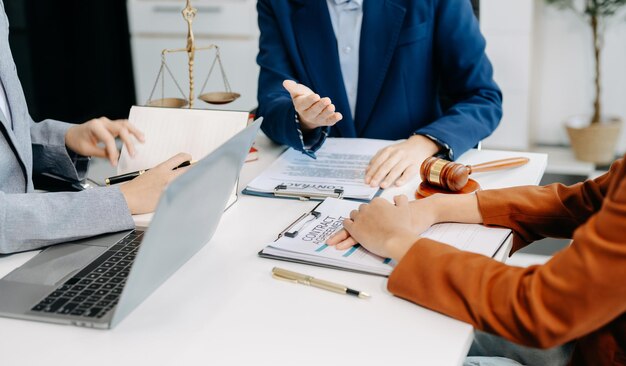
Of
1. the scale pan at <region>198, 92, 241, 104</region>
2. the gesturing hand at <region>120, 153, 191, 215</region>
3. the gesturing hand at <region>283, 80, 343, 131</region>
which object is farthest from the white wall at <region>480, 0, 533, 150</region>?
the gesturing hand at <region>120, 153, 191, 215</region>

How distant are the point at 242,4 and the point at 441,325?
2762 millimetres

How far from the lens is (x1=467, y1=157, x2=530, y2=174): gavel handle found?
135 centimetres

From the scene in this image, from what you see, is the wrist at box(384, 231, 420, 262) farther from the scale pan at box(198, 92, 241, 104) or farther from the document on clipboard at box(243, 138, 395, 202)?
the scale pan at box(198, 92, 241, 104)

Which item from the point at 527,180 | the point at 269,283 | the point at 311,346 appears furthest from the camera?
the point at 527,180

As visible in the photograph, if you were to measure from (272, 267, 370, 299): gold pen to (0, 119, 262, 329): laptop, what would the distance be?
5.1 inches

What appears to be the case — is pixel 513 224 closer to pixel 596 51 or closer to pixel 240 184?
pixel 240 184

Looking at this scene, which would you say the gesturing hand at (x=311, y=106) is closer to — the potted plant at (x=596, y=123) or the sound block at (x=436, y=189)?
the sound block at (x=436, y=189)

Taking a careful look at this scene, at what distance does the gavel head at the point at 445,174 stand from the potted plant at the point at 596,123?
224 cm

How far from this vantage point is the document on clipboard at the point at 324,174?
127cm

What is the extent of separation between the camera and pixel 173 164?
1.18 metres

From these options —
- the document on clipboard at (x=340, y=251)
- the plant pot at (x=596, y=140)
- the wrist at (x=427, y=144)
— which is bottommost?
the plant pot at (x=596, y=140)

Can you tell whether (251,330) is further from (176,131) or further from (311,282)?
(176,131)

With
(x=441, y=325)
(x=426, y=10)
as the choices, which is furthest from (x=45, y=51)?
(x=441, y=325)

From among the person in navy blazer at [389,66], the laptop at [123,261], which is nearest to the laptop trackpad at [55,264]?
the laptop at [123,261]
